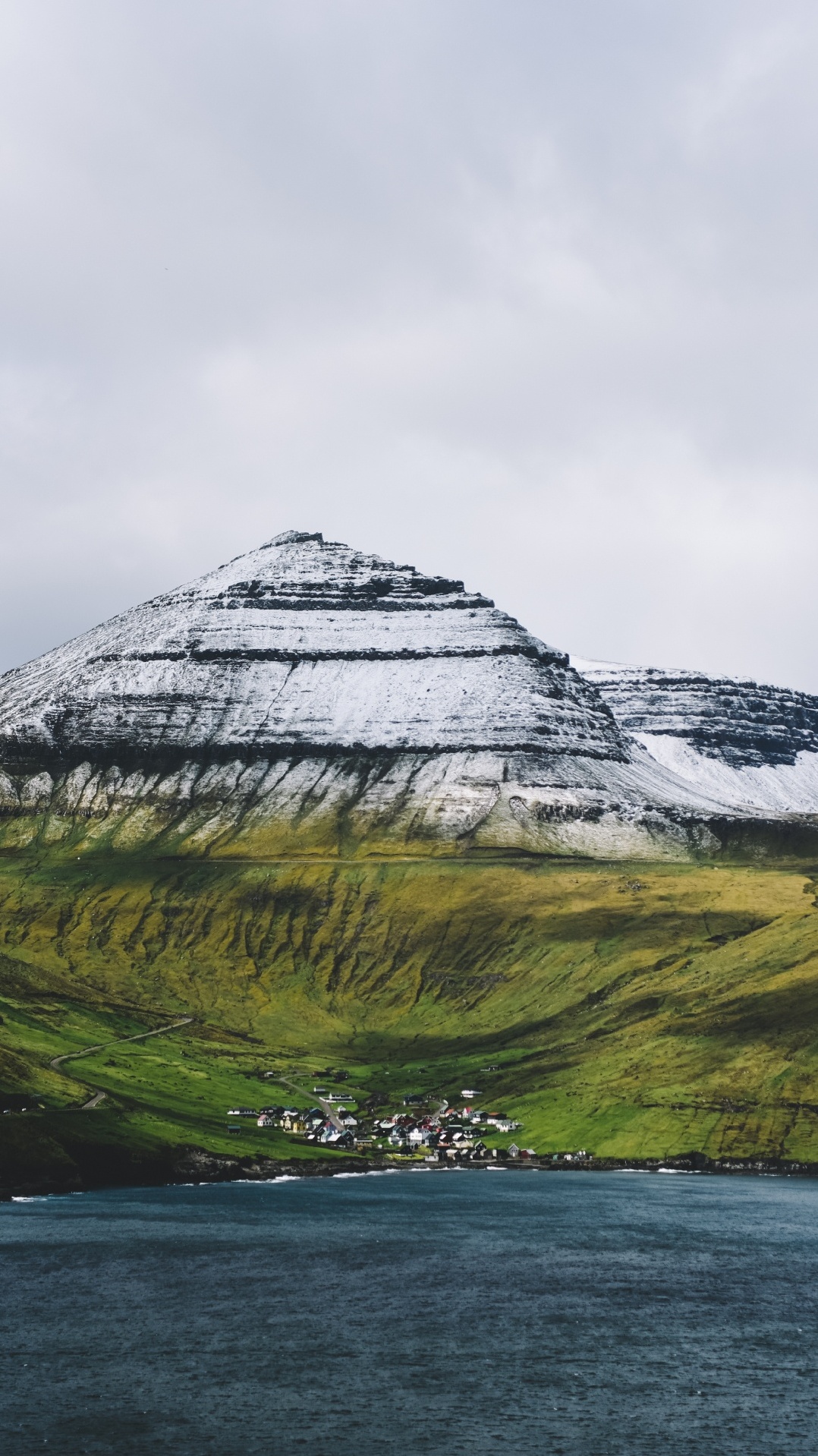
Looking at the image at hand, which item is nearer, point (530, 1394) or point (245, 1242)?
point (530, 1394)

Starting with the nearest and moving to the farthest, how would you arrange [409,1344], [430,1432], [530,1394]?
[430,1432], [530,1394], [409,1344]

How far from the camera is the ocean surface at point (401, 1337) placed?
102438 millimetres

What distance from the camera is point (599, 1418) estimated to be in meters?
106

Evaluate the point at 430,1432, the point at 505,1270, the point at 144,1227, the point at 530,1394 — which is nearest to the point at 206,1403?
the point at 430,1432

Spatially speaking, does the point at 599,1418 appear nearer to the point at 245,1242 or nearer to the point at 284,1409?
the point at 284,1409

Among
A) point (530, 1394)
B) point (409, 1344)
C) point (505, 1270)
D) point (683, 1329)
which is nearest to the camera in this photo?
point (530, 1394)

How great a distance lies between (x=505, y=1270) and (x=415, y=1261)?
33.6ft

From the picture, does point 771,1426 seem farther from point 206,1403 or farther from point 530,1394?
point 206,1403

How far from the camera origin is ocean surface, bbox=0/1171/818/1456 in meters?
102

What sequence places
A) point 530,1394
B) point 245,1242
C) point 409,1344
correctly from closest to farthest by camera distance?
point 530,1394 < point 409,1344 < point 245,1242

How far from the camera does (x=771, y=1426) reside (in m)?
106

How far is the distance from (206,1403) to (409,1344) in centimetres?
2324

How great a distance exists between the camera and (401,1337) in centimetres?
12788

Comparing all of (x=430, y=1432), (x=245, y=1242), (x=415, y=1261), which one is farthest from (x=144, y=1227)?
(x=430, y=1432)
